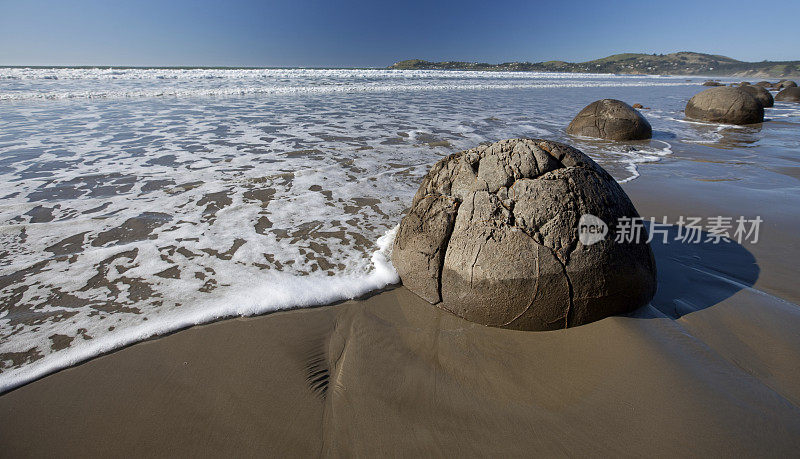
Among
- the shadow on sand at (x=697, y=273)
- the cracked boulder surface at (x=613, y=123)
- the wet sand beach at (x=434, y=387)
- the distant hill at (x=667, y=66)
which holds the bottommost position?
the wet sand beach at (x=434, y=387)

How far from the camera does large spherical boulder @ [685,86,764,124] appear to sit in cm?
1043

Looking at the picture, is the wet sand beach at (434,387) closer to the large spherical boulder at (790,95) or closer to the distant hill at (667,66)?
the large spherical boulder at (790,95)

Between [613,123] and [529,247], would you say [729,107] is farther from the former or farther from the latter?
[529,247]

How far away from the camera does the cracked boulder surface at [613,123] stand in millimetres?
8180

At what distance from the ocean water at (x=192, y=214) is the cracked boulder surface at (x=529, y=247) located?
0.76 metres

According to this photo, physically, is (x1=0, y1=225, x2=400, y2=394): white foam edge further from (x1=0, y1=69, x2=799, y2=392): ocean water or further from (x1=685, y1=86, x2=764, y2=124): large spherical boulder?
(x1=685, y1=86, x2=764, y2=124): large spherical boulder

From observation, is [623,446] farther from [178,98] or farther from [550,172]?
[178,98]

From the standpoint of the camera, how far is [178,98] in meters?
15.8

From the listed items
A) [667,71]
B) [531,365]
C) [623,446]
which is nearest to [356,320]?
[531,365]

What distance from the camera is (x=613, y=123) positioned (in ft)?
27.0

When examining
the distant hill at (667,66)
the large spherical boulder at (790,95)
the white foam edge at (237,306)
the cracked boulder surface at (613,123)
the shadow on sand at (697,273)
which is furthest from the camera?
the distant hill at (667,66)

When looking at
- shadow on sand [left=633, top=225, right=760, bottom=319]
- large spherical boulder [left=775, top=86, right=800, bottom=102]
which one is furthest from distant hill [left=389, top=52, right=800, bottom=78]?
shadow on sand [left=633, top=225, right=760, bottom=319]

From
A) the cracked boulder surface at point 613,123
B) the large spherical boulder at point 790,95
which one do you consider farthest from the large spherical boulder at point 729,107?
the large spherical boulder at point 790,95

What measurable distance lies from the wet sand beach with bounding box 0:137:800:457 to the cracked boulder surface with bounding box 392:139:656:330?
0.14 meters
